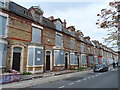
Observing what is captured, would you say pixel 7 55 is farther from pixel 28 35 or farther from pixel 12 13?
pixel 12 13

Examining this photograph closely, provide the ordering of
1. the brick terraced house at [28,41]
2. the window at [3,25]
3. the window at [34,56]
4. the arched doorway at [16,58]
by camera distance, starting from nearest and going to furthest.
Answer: the window at [3,25]
the brick terraced house at [28,41]
the arched doorway at [16,58]
the window at [34,56]

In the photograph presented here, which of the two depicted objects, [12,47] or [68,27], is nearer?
[12,47]

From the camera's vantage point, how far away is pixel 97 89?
Result: 7.12 meters

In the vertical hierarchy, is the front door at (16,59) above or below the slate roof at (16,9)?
below

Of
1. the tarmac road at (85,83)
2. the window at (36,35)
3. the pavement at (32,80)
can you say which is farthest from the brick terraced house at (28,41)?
the tarmac road at (85,83)

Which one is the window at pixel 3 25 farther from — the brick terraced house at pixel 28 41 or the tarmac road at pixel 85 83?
the tarmac road at pixel 85 83

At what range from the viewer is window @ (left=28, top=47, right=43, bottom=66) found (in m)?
13.6

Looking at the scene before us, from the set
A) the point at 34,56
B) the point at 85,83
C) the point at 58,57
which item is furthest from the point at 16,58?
the point at 85,83

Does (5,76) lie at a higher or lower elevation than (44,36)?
lower

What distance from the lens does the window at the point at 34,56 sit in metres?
13.6

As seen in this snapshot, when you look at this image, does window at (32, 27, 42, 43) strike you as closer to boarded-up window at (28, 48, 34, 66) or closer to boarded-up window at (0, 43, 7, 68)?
boarded-up window at (28, 48, 34, 66)

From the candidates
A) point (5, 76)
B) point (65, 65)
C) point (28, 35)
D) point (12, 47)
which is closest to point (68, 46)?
point (65, 65)

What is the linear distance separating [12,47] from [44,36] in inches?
217

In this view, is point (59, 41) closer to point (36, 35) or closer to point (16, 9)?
point (36, 35)
